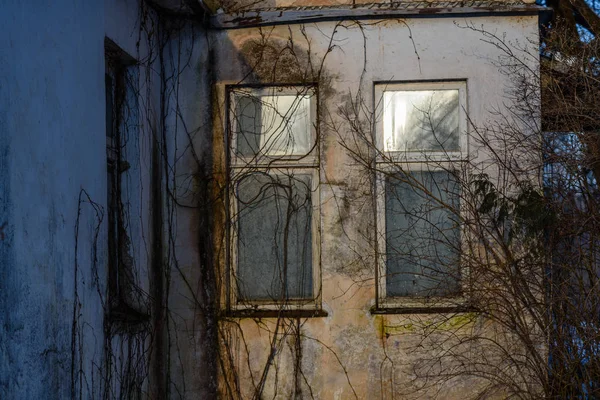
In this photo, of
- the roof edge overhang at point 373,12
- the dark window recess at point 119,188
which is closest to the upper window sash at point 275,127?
the roof edge overhang at point 373,12

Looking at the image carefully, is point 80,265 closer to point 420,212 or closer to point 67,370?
point 67,370

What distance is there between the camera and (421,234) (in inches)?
236

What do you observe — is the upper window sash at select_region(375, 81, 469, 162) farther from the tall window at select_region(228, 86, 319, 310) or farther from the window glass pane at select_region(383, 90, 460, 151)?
the tall window at select_region(228, 86, 319, 310)

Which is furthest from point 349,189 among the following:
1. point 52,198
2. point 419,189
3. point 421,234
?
point 52,198

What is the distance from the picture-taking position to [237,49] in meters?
6.16

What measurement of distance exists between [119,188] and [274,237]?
1.28 meters

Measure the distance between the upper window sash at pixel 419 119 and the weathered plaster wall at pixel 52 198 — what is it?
2211 mm

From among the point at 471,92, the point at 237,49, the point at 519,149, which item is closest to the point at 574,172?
the point at 519,149

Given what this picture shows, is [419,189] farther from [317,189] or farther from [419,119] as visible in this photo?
[317,189]

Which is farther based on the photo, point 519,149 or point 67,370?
point 519,149

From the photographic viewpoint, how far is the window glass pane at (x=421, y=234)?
19.5 feet

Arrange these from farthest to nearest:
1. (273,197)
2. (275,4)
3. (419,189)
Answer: (275,4) < (273,197) < (419,189)

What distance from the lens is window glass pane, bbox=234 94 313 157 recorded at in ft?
20.1

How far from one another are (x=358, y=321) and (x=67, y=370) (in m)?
2.50
